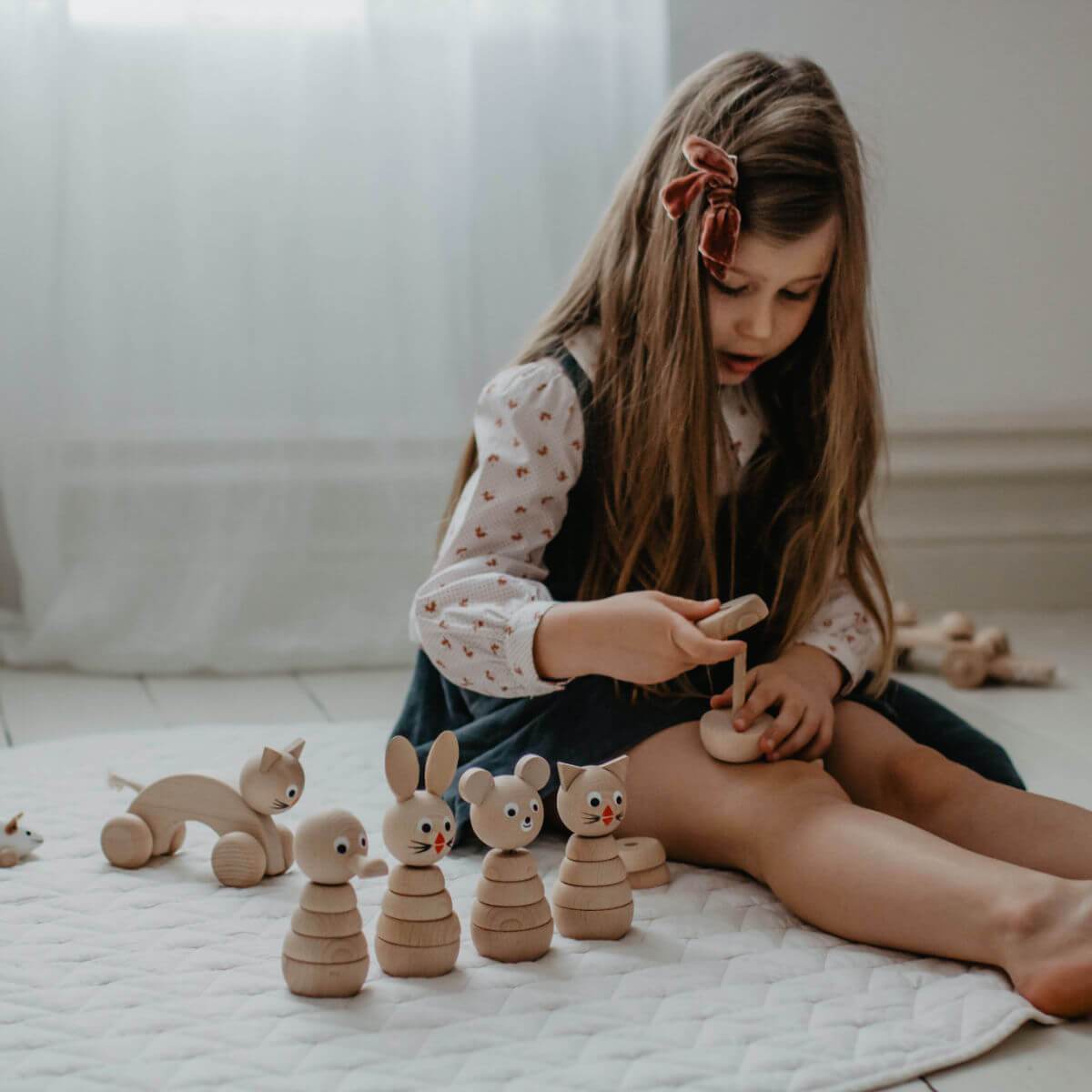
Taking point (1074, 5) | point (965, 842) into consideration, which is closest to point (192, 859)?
point (965, 842)

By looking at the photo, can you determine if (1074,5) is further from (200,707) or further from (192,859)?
(192,859)

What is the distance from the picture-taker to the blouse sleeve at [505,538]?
38.3 inches

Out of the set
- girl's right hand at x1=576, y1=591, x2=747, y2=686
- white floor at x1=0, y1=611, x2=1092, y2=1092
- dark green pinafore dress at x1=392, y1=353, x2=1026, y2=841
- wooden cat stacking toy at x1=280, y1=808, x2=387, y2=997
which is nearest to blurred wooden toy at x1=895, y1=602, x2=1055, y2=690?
white floor at x1=0, y1=611, x2=1092, y2=1092

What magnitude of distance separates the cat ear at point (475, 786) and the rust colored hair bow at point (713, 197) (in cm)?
39

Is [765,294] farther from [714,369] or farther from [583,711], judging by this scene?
[583,711]

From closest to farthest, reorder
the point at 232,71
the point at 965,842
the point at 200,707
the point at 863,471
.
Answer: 1. the point at 965,842
2. the point at 863,471
3. the point at 200,707
4. the point at 232,71

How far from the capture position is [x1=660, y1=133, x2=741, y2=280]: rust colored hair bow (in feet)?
3.24

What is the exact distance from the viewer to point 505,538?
3.37 ft

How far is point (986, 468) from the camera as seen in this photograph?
1917mm

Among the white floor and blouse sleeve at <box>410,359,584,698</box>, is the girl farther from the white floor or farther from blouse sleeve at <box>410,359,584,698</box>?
the white floor

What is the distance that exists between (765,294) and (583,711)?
1.02 ft

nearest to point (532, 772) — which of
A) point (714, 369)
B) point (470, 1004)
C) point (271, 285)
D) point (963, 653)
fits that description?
point (470, 1004)

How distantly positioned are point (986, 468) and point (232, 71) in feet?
3.42

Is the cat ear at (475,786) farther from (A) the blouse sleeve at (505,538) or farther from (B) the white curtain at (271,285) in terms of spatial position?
(B) the white curtain at (271,285)
